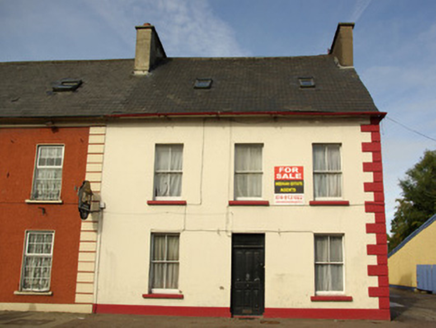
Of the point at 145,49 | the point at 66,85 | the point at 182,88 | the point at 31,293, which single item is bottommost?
the point at 31,293

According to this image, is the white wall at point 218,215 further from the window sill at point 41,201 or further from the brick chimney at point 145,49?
the brick chimney at point 145,49

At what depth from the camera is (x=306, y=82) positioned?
15.9 m

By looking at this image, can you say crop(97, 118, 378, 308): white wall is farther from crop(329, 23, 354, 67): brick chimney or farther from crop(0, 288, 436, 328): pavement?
crop(329, 23, 354, 67): brick chimney

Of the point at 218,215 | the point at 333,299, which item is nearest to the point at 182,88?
the point at 218,215

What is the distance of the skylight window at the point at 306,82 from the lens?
51.1ft

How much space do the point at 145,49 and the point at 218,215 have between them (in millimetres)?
8619

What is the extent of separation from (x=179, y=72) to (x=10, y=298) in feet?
35.2

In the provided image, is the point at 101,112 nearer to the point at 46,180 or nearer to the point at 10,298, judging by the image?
the point at 46,180

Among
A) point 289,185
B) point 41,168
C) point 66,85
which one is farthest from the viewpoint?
point 66,85

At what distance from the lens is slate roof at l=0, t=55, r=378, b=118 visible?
564 inches

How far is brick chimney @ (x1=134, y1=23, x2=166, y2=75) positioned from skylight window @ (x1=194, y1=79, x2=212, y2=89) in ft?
8.43

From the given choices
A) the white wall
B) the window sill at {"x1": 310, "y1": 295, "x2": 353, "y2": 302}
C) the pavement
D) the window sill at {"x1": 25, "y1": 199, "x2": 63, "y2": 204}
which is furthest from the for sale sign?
the window sill at {"x1": 25, "y1": 199, "x2": 63, "y2": 204}

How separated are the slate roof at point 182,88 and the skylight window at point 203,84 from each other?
0.20 m

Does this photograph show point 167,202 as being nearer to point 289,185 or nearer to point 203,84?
point 289,185
